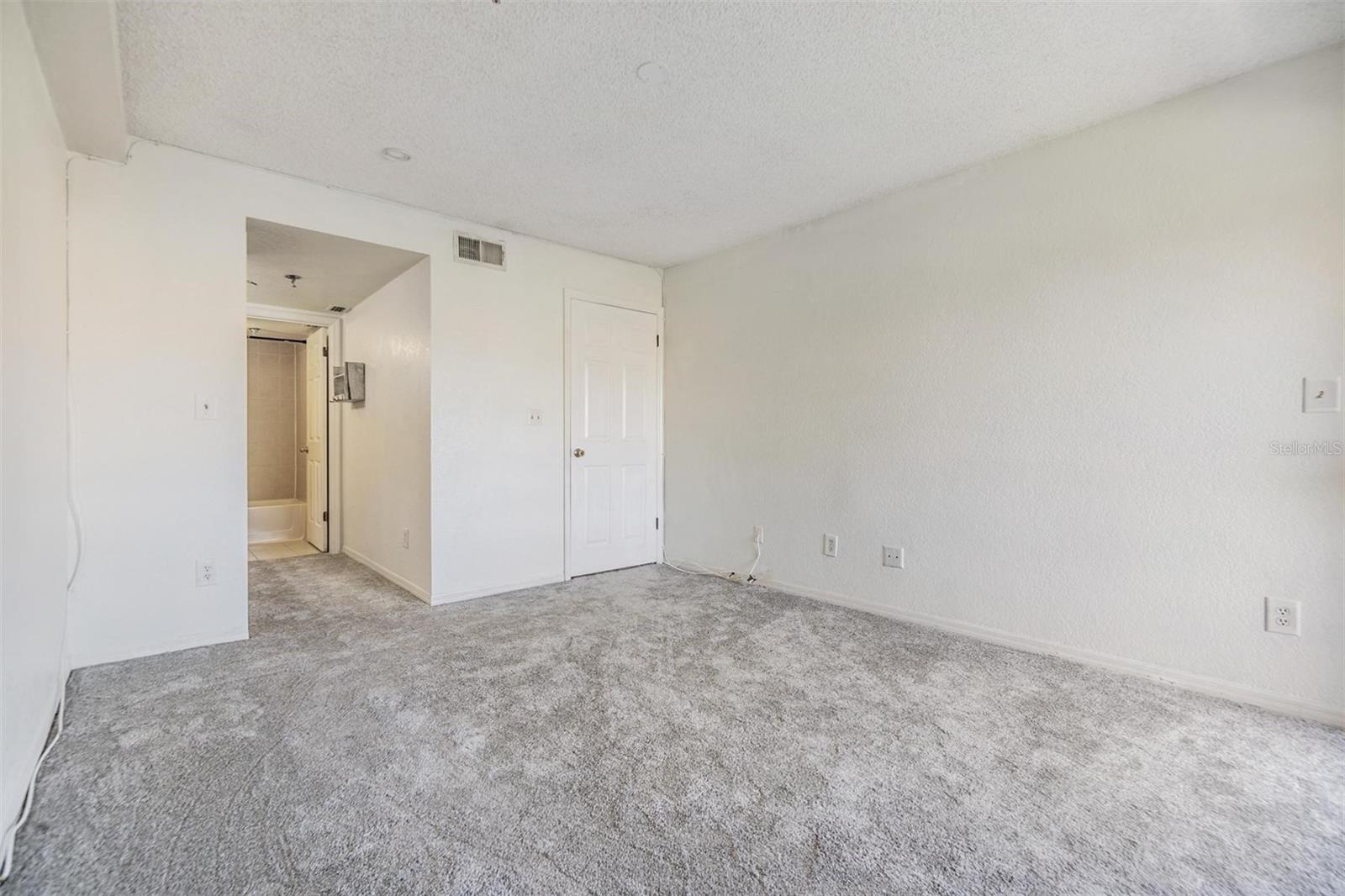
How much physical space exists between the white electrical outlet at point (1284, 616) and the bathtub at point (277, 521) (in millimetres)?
6587

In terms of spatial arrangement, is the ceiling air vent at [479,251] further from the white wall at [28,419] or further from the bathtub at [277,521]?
the bathtub at [277,521]

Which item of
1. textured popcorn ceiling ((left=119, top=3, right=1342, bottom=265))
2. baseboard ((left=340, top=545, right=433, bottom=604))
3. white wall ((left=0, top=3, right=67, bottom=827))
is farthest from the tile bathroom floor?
textured popcorn ceiling ((left=119, top=3, right=1342, bottom=265))

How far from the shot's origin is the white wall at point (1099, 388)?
6.65ft

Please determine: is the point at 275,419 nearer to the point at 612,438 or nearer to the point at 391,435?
the point at 391,435

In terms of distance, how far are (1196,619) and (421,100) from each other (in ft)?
11.9

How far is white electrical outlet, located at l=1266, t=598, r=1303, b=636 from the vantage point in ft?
6.66

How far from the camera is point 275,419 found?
20.4 feet

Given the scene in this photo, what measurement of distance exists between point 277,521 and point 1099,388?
21.3ft

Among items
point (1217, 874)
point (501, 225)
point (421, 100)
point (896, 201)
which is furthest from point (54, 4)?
point (1217, 874)

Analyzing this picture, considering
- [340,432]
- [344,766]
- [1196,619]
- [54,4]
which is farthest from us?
[340,432]

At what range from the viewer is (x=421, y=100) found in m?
2.22

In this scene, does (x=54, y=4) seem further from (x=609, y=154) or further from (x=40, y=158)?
(x=609, y=154)

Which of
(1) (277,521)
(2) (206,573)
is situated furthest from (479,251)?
(1) (277,521)

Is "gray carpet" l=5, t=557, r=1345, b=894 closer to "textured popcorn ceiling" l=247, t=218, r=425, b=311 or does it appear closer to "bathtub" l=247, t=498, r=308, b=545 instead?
"textured popcorn ceiling" l=247, t=218, r=425, b=311
